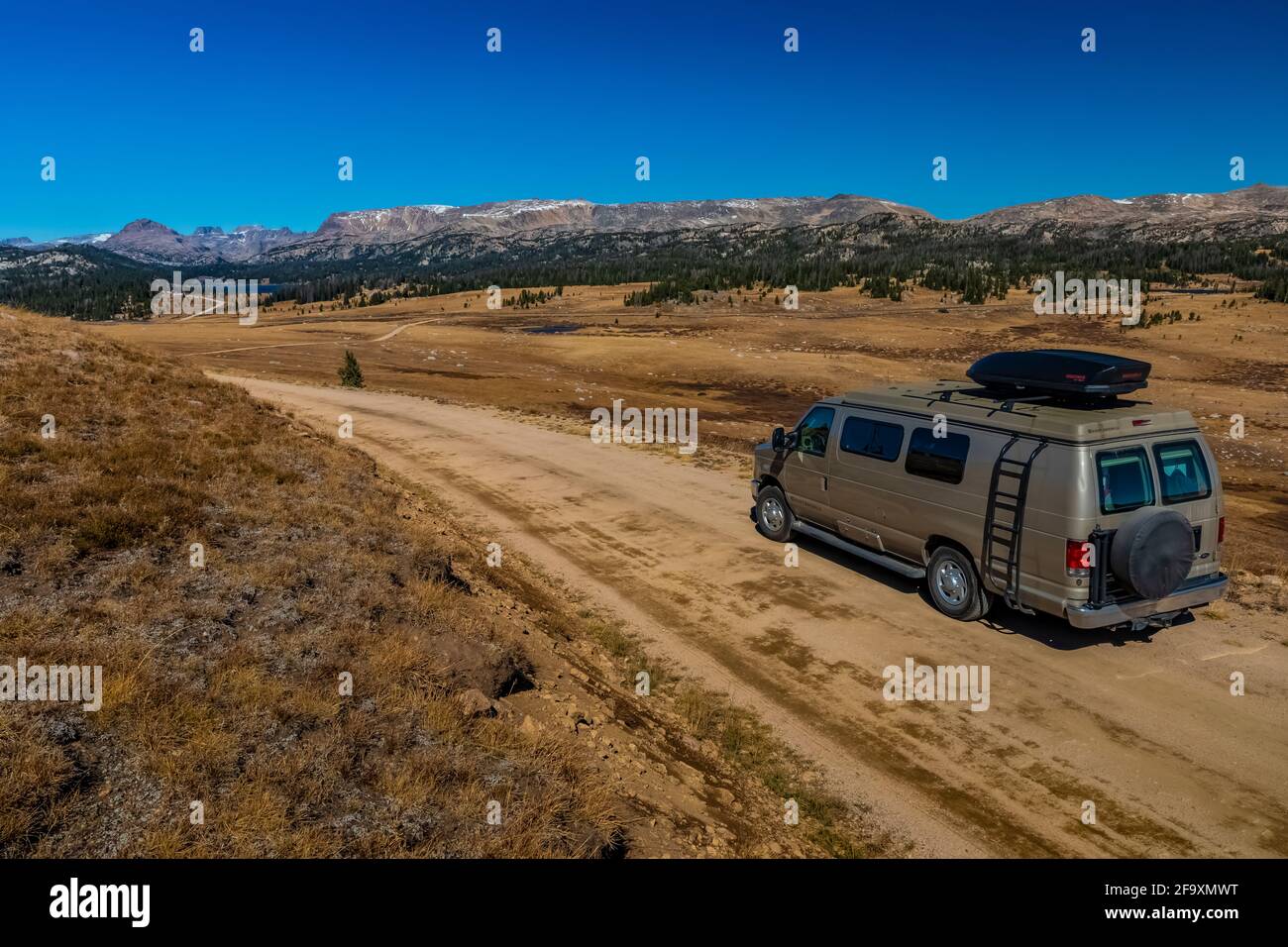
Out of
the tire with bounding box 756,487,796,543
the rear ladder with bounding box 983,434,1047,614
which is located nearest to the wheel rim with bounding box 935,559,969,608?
the rear ladder with bounding box 983,434,1047,614

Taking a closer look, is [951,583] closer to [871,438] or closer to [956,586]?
[956,586]

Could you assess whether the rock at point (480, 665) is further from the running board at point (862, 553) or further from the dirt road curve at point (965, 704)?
the running board at point (862, 553)

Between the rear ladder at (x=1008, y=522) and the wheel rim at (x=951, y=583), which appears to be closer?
the rear ladder at (x=1008, y=522)

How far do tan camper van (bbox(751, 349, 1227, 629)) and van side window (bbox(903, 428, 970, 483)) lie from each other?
2 centimetres

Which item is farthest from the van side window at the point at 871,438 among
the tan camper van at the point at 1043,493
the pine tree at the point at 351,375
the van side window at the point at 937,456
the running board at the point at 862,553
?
the pine tree at the point at 351,375

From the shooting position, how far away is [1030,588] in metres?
7.76

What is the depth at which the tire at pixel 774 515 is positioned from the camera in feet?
38.7

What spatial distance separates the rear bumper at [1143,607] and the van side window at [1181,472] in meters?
1.01

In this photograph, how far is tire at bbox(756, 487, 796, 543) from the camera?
1180 centimetres

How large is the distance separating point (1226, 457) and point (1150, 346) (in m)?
30.1

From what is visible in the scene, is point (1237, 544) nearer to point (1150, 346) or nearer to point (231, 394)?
point (231, 394)

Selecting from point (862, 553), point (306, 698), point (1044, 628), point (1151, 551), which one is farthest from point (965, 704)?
point (306, 698)

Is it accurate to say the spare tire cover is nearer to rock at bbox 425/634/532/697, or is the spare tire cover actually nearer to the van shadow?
the van shadow

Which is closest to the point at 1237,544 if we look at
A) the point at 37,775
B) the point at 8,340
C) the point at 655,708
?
the point at 655,708
